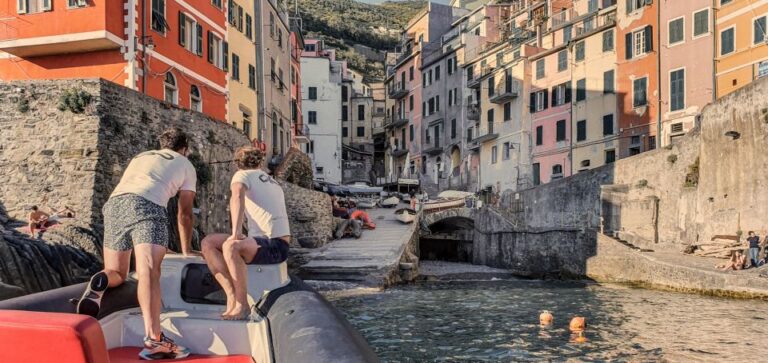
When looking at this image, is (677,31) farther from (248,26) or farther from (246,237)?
(246,237)

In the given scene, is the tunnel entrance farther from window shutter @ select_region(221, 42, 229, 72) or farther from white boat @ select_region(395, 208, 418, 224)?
window shutter @ select_region(221, 42, 229, 72)

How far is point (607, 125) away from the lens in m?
35.4

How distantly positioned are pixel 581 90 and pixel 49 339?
3790cm

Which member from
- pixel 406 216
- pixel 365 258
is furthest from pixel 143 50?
pixel 406 216

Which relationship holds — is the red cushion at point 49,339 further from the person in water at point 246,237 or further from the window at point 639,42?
the window at point 639,42

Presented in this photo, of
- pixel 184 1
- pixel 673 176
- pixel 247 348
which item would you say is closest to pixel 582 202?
pixel 673 176

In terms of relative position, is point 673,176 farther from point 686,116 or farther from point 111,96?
point 111,96

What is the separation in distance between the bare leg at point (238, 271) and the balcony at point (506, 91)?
Answer: 1574 inches

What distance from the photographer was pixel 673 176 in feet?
80.4

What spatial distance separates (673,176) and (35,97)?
2196 centimetres

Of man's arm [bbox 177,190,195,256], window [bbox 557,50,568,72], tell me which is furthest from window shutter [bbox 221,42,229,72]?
window [bbox 557,50,568,72]

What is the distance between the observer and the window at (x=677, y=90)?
101ft

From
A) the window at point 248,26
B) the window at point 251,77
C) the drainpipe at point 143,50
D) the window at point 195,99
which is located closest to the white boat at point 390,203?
the window at point 251,77

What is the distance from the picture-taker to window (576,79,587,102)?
37281 mm
